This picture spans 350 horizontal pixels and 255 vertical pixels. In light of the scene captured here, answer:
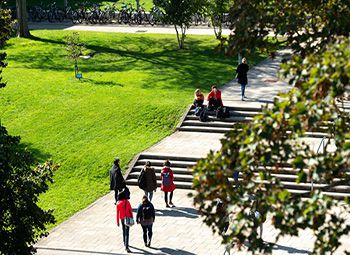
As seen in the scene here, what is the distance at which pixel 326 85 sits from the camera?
416 inches

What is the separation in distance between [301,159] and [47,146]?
1792cm

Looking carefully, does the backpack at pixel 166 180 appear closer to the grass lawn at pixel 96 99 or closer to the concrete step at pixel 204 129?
the grass lawn at pixel 96 99

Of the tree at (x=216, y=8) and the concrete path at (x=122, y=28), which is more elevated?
the tree at (x=216, y=8)

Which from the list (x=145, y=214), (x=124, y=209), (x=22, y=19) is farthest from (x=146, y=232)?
(x=22, y=19)

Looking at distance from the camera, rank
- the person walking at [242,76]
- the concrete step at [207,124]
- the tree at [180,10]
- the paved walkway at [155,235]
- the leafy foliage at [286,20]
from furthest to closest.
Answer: the tree at [180,10] → the person walking at [242,76] → the concrete step at [207,124] → the paved walkway at [155,235] → the leafy foliage at [286,20]

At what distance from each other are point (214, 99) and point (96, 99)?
15.7 feet

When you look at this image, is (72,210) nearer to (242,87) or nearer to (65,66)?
(242,87)

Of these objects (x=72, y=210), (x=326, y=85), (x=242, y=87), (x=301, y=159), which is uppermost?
(x=326, y=85)

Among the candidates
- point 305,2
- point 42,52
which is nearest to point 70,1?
point 42,52

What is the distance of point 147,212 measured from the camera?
20.4 m

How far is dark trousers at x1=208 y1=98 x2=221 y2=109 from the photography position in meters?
28.0

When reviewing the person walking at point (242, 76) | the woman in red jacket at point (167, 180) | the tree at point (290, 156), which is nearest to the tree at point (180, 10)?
the person walking at point (242, 76)

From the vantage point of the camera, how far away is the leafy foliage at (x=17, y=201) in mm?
16453

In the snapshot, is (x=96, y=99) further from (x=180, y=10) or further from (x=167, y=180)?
(x=167, y=180)
